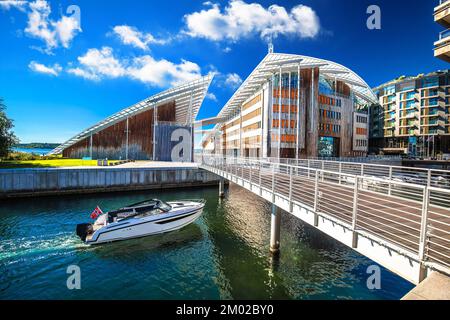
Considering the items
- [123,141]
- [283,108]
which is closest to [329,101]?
[283,108]

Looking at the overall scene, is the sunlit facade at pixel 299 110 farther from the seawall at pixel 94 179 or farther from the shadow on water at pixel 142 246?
the shadow on water at pixel 142 246

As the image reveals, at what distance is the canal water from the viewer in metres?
7.96

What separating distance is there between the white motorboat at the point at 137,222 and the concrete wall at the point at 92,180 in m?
13.5

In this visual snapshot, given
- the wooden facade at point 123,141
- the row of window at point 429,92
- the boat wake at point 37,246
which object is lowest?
the boat wake at point 37,246

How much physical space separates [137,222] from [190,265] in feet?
13.0

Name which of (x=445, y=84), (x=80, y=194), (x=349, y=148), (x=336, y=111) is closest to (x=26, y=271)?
(x=80, y=194)

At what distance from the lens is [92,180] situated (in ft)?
79.6

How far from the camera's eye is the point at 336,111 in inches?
1818

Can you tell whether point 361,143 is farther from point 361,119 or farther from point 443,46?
point 443,46

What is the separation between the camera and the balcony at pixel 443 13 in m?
9.76

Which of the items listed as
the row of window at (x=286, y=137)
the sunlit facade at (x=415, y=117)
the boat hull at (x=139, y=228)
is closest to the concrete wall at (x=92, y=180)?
the boat hull at (x=139, y=228)

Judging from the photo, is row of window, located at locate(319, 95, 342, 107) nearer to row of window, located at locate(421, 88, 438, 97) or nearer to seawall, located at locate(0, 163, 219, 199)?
seawall, located at locate(0, 163, 219, 199)

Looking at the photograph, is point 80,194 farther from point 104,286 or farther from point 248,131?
point 248,131

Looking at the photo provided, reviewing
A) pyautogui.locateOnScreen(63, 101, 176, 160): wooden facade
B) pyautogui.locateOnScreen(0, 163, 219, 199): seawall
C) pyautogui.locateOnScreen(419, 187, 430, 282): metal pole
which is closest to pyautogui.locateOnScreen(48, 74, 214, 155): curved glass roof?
pyautogui.locateOnScreen(63, 101, 176, 160): wooden facade
